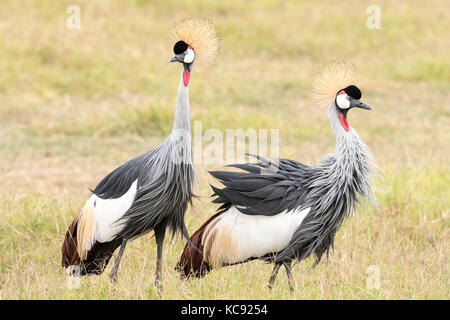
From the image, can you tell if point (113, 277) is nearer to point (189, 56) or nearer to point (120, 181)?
point (120, 181)

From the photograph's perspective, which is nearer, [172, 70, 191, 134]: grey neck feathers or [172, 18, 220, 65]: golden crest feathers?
[172, 70, 191, 134]: grey neck feathers

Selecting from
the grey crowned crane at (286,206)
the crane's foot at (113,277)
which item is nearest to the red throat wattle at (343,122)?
the grey crowned crane at (286,206)

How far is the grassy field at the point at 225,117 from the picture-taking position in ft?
12.1

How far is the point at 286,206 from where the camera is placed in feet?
10.9

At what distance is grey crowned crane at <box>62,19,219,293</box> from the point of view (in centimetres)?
330

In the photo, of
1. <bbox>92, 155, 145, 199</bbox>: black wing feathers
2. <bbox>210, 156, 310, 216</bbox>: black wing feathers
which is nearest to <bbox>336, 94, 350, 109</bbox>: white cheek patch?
<bbox>210, 156, 310, 216</bbox>: black wing feathers

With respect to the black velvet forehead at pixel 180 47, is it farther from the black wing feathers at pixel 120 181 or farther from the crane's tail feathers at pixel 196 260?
the crane's tail feathers at pixel 196 260

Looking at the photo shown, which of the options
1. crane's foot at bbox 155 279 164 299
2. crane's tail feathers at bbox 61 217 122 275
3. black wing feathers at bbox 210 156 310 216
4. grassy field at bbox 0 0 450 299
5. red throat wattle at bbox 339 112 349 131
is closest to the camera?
crane's foot at bbox 155 279 164 299

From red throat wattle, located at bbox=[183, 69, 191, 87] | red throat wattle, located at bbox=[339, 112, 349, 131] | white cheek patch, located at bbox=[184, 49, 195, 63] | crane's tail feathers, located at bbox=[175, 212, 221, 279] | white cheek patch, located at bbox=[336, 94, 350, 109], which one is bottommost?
crane's tail feathers, located at bbox=[175, 212, 221, 279]

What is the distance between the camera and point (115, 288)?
10.7 ft

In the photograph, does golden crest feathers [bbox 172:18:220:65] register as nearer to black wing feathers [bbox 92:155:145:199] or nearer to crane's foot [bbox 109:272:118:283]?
black wing feathers [bbox 92:155:145:199]

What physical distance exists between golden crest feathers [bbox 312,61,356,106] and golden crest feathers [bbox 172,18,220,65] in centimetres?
52

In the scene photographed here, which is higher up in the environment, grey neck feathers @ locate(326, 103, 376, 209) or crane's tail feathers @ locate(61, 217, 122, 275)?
grey neck feathers @ locate(326, 103, 376, 209)
